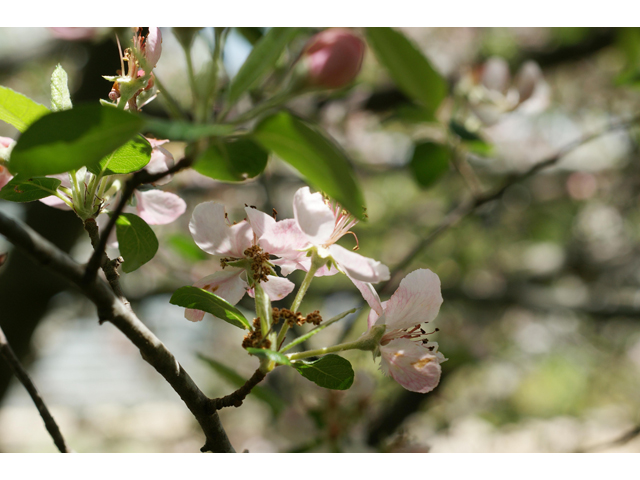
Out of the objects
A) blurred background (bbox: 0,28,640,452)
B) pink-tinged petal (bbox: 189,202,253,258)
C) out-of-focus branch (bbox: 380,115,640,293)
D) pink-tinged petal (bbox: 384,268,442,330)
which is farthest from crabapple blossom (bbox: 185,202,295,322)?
blurred background (bbox: 0,28,640,452)

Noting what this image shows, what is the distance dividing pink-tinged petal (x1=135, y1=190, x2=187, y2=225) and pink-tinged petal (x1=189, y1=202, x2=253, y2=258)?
0.09 m

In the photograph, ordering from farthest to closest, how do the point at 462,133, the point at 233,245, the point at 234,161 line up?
the point at 462,133
the point at 233,245
the point at 234,161

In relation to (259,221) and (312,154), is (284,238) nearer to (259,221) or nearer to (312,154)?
(259,221)

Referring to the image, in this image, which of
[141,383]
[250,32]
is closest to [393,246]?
[141,383]

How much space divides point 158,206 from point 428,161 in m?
0.59

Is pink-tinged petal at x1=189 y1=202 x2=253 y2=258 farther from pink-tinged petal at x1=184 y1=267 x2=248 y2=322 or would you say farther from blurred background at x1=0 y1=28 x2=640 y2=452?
blurred background at x1=0 y1=28 x2=640 y2=452

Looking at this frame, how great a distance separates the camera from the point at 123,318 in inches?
15.4

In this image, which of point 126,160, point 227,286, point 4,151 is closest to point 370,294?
point 227,286

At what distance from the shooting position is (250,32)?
838mm

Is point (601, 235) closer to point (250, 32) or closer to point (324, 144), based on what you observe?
point (250, 32)

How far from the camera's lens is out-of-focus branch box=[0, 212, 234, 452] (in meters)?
0.33

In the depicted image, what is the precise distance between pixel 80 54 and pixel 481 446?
2216mm

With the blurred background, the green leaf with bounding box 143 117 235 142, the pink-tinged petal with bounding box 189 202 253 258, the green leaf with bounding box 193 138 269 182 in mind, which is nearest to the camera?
the green leaf with bounding box 143 117 235 142

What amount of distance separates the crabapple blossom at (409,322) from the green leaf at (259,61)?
0.70 ft
